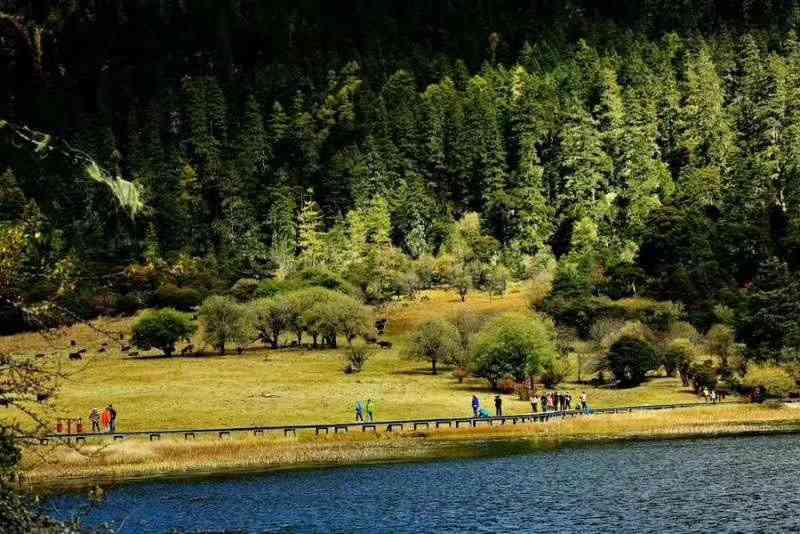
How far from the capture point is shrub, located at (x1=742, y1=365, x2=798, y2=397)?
85125 mm

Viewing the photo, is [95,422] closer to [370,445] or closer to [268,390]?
[370,445]

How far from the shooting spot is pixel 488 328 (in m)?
107

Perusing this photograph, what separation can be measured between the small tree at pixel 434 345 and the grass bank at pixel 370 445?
31867mm

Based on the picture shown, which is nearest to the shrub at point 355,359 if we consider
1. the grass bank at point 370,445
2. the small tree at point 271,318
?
the small tree at point 271,318

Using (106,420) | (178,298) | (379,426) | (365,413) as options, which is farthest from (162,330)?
(379,426)

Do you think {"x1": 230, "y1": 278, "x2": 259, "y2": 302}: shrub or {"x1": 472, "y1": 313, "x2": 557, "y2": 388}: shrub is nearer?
{"x1": 472, "y1": 313, "x2": 557, "y2": 388}: shrub

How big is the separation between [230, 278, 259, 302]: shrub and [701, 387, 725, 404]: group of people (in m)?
78.3

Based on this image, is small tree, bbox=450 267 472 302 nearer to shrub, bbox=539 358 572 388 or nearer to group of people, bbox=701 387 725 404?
shrub, bbox=539 358 572 388

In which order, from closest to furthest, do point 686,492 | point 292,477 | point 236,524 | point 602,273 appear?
1. point 236,524
2. point 686,492
3. point 292,477
4. point 602,273

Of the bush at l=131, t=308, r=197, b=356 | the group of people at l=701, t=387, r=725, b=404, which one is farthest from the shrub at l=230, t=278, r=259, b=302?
the group of people at l=701, t=387, r=725, b=404

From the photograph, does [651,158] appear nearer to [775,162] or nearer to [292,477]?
[775,162]

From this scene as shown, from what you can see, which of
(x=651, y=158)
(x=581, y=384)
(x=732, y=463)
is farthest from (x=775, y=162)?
(x=732, y=463)

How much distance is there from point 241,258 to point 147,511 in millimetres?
141169

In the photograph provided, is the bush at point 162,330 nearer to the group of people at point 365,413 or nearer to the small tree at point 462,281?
the small tree at point 462,281
